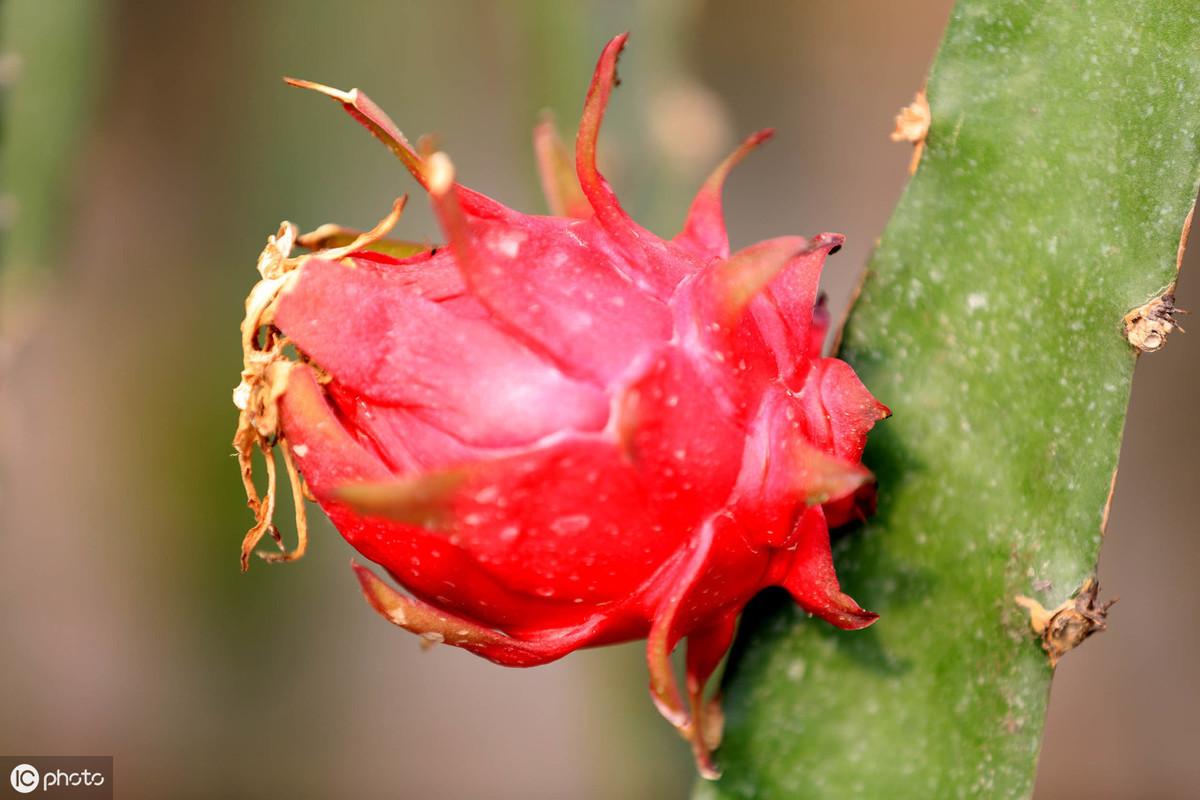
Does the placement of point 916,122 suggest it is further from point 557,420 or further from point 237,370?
point 237,370

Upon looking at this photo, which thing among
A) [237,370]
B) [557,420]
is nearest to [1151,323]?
[557,420]

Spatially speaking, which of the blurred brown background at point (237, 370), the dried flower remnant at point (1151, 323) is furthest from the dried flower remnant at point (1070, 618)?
the blurred brown background at point (237, 370)

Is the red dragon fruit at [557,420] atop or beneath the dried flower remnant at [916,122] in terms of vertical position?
beneath

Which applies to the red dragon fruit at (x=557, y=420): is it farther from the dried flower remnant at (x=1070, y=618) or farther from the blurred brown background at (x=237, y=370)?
the blurred brown background at (x=237, y=370)

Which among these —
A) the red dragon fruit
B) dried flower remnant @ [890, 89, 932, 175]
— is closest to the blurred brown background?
dried flower remnant @ [890, 89, 932, 175]

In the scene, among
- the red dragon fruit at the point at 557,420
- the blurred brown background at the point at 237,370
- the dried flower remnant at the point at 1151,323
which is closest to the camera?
the red dragon fruit at the point at 557,420

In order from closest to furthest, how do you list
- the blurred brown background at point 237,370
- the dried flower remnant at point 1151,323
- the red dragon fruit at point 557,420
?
the red dragon fruit at point 557,420 → the dried flower remnant at point 1151,323 → the blurred brown background at point 237,370
